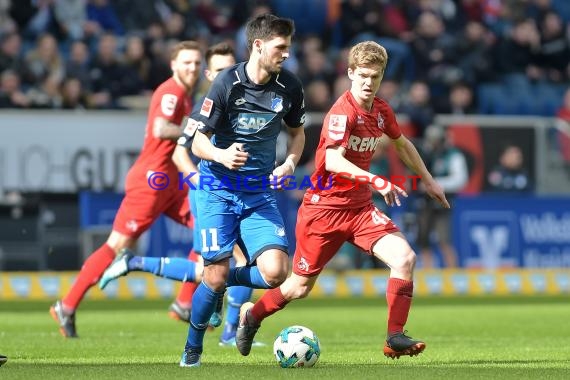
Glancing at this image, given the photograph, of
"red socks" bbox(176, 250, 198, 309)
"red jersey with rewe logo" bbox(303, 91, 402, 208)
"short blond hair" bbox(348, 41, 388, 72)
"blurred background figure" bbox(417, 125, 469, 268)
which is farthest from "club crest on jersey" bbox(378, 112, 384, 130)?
"blurred background figure" bbox(417, 125, 469, 268)

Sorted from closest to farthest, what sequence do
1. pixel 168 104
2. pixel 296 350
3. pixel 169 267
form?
pixel 296 350 → pixel 169 267 → pixel 168 104

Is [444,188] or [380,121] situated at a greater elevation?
[380,121]

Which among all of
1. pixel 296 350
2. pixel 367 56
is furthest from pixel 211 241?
pixel 367 56

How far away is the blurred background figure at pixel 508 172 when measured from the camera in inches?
764

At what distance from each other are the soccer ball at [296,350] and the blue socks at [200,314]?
0.50 m

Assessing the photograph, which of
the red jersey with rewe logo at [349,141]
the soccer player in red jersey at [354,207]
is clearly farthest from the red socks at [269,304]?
the red jersey with rewe logo at [349,141]

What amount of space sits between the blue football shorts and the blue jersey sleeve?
558 millimetres

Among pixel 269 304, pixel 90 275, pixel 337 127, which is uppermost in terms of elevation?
pixel 337 127

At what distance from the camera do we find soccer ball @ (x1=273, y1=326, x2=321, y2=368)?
27.5 feet

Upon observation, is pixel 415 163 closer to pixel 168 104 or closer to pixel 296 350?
pixel 296 350

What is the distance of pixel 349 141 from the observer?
8.92 meters

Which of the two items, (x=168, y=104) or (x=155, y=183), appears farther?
(x=155, y=183)

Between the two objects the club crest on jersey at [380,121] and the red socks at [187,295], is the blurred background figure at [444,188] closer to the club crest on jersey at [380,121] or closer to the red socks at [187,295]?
the red socks at [187,295]

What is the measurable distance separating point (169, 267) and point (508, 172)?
983cm
